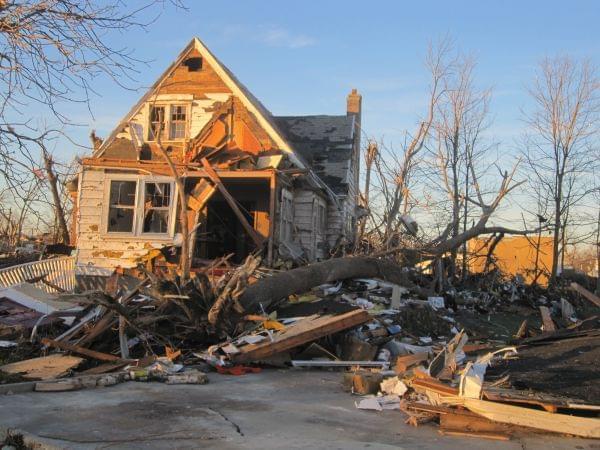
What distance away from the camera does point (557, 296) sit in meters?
20.2

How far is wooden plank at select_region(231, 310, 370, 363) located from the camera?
8.21m

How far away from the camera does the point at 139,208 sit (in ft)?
52.3

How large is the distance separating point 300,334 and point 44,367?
3242 millimetres

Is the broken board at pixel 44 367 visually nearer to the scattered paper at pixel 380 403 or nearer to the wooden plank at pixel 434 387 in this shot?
the scattered paper at pixel 380 403

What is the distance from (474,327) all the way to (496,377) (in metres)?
6.65

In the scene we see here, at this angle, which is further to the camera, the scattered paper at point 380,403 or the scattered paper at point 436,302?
the scattered paper at point 436,302

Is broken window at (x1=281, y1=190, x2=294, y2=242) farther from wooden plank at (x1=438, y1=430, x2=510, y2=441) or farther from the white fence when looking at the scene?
wooden plank at (x1=438, y1=430, x2=510, y2=441)

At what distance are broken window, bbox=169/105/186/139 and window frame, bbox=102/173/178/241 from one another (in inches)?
66.6

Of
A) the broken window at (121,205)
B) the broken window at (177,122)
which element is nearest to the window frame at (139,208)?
the broken window at (121,205)

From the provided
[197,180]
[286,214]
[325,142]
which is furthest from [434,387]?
[325,142]

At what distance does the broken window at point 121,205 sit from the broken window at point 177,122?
191 centimetres

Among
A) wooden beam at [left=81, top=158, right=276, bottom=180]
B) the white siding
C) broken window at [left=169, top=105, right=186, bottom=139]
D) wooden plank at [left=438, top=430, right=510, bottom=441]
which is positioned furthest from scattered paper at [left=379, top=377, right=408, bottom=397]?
broken window at [left=169, top=105, right=186, bottom=139]

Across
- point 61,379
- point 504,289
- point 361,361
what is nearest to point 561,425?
point 361,361

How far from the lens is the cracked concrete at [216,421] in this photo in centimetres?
466
